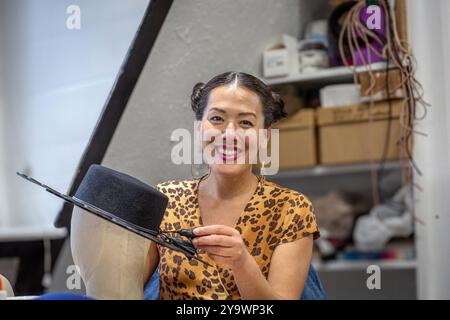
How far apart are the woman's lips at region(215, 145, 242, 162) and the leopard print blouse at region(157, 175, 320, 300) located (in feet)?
0.20

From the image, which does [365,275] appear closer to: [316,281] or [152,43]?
[316,281]

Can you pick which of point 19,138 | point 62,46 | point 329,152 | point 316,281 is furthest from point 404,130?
point 19,138

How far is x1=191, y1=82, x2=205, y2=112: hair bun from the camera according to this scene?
89 centimetres

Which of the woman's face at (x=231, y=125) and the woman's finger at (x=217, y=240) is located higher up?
the woman's face at (x=231, y=125)

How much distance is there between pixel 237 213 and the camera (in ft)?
2.89

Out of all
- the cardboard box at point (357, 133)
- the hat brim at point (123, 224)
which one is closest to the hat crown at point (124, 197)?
the hat brim at point (123, 224)

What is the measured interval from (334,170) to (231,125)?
0.30m

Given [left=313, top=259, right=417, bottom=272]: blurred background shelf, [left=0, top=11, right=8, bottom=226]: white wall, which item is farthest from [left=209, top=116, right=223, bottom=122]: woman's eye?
[left=0, top=11, right=8, bottom=226]: white wall

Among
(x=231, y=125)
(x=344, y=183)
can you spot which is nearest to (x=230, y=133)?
(x=231, y=125)

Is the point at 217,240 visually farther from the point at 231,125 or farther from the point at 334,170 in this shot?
the point at 334,170

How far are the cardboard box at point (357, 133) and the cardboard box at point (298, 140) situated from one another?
0.07 ft

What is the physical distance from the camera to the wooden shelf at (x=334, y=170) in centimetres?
99

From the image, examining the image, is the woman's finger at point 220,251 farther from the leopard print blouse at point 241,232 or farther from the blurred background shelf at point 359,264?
the blurred background shelf at point 359,264

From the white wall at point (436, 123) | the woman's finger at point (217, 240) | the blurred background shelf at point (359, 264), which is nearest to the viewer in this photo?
the woman's finger at point (217, 240)
